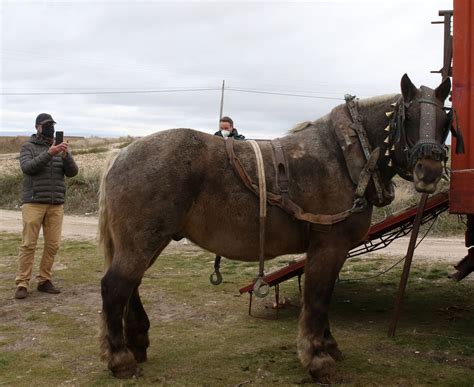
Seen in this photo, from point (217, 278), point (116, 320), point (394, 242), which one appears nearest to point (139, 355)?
point (116, 320)

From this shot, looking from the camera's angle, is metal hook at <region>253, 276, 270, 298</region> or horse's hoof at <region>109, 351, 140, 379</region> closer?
horse's hoof at <region>109, 351, 140, 379</region>

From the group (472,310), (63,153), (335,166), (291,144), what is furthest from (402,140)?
(63,153)

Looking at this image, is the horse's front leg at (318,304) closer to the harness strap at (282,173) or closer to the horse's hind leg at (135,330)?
the harness strap at (282,173)

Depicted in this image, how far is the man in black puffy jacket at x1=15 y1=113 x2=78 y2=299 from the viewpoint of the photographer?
7047mm

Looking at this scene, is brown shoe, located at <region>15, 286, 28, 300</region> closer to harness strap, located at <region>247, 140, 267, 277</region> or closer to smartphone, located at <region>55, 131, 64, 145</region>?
smartphone, located at <region>55, 131, 64, 145</region>

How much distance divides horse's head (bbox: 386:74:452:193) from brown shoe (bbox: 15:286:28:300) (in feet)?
17.4

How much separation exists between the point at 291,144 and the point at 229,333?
2316 millimetres

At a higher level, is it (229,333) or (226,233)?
(226,233)

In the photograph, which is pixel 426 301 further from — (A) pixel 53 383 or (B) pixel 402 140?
(A) pixel 53 383

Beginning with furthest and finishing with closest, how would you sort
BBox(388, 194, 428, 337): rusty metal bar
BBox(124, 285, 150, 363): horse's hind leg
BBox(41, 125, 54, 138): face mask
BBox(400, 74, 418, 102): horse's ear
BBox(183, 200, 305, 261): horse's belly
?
BBox(41, 125, 54, 138): face mask
BBox(388, 194, 428, 337): rusty metal bar
BBox(124, 285, 150, 363): horse's hind leg
BBox(183, 200, 305, 261): horse's belly
BBox(400, 74, 418, 102): horse's ear

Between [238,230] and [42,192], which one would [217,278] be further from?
[42,192]

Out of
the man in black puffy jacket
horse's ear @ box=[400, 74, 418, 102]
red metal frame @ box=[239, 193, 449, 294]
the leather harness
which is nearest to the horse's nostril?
the leather harness

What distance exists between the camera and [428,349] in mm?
5109

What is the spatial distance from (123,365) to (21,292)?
11.0 feet
